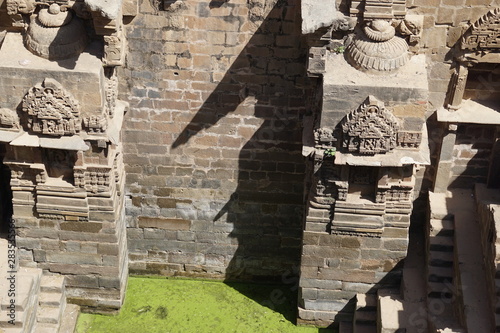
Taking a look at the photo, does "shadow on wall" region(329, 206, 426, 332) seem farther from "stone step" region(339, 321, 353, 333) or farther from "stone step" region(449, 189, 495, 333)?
"stone step" region(449, 189, 495, 333)

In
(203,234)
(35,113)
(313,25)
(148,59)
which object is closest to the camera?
(313,25)

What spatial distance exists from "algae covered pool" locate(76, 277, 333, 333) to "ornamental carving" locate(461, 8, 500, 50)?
214 inches

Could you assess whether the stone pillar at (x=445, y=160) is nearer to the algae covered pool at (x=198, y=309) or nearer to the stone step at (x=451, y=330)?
the stone step at (x=451, y=330)

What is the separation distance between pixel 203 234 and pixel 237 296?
4.22 ft

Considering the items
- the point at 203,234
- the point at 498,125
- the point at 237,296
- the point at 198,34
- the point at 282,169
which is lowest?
the point at 237,296

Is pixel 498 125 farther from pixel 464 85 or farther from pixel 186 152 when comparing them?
pixel 186 152

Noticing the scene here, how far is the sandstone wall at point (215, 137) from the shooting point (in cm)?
1175

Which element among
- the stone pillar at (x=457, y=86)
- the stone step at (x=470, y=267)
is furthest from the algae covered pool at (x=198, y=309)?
the stone pillar at (x=457, y=86)

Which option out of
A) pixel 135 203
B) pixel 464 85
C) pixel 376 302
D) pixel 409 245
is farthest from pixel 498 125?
pixel 135 203

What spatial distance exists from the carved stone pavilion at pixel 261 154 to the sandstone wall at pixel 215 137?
0.09ft

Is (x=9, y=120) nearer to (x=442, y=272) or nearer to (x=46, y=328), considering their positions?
(x=46, y=328)

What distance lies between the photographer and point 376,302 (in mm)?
12852

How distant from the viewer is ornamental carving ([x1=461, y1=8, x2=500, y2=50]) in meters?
11.2

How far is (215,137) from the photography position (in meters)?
12.8
